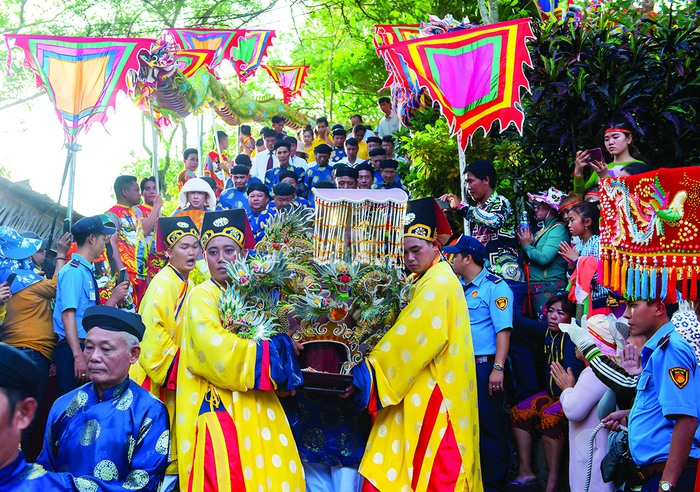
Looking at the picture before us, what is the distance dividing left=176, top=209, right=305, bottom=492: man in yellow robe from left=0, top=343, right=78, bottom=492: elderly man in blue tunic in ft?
5.47

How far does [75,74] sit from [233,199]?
2.27 meters

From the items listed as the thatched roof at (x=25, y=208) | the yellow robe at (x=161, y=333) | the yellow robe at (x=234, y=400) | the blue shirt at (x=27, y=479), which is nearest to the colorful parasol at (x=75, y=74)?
the thatched roof at (x=25, y=208)

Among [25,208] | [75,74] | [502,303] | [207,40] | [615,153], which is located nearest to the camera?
[502,303]

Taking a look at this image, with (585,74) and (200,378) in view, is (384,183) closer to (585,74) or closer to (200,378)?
(585,74)

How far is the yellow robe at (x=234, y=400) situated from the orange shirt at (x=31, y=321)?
68.7 inches

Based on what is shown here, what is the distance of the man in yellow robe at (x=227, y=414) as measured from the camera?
177 inches

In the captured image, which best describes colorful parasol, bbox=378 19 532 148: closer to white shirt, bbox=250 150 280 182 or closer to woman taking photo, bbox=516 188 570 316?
woman taking photo, bbox=516 188 570 316

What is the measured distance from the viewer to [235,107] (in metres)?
14.2

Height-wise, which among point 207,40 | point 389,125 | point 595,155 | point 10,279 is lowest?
point 10,279

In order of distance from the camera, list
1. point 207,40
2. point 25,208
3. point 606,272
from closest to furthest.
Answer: point 606,272 → point 25,208 → point 207,40

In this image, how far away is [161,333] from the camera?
5.30m

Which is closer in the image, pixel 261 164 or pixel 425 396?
pixel 425 396

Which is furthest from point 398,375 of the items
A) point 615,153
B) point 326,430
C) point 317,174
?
point 317,174

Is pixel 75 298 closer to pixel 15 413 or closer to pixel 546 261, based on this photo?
pixel 15 413
